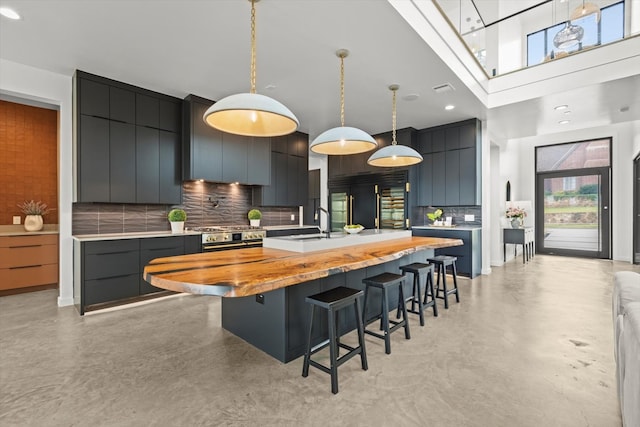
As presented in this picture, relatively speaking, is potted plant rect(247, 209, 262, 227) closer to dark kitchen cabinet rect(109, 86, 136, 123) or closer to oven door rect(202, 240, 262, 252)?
oven door rect(202, 240, 262, 252)

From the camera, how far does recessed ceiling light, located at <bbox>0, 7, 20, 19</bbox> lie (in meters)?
2.60

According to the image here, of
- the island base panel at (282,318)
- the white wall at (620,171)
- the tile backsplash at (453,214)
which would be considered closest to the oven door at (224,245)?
the island base panel at (282,318)

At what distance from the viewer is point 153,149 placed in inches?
170

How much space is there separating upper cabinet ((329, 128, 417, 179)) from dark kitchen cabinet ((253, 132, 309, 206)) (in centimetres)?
107

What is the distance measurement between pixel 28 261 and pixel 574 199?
427 inches

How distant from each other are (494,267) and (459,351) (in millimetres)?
4540

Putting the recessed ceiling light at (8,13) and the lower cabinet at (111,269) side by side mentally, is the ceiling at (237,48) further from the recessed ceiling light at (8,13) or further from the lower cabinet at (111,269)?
the lower cabinet at (111,269)

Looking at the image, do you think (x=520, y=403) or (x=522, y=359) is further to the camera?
(x=522, y=359)

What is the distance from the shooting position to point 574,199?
7406mm

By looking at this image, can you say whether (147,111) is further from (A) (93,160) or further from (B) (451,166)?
(B) (451,166)

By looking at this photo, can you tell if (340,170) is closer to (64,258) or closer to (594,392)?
(64,258)

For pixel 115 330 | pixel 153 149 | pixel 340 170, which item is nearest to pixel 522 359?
pixel 115 330

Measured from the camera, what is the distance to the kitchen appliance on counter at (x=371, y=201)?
20.4ft

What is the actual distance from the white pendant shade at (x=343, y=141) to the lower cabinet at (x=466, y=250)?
2.80 metres
